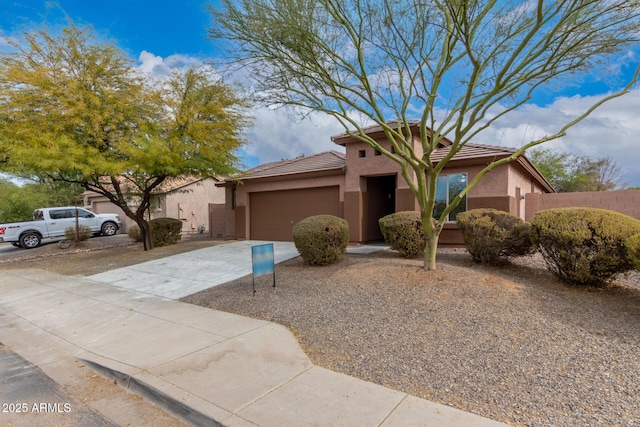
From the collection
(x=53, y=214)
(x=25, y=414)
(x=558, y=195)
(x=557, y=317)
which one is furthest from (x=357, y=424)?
(x=53, y=214)

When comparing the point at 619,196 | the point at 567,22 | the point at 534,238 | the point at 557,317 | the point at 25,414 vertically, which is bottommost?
the point at 25,414

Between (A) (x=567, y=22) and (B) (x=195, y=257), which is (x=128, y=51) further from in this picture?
(A) (x=567, y=22)

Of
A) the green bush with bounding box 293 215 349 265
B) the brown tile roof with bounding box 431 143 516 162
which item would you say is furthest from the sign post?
the brown tile roof with bounding box 431 143 516 162

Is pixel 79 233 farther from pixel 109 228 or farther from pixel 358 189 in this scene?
pixel 358 189

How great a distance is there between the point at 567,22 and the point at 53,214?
2335 cm

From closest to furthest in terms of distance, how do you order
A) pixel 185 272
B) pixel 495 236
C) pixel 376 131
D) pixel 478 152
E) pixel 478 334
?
pixel 478 334 < pixel 495 236 < pixel 185 272 < pixel 478 152 < pixel 376 131

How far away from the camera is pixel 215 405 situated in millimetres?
3312

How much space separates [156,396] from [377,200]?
1178 cm

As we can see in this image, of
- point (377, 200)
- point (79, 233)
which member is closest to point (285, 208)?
point (377, 200)

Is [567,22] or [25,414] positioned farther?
[567,22]

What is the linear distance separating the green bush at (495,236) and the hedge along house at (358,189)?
10.8ft

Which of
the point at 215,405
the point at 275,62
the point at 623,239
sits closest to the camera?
the point at 215,405

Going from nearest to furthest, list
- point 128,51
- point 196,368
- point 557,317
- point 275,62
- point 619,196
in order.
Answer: point 196,368, point 557,317, point 275,62, point 619,196, point 128,51

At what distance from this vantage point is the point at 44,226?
61.3 ft
